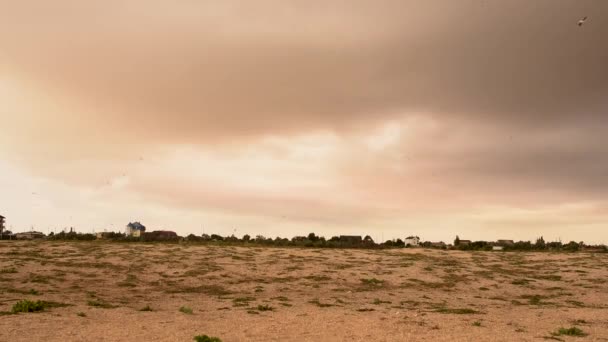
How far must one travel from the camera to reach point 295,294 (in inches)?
1126

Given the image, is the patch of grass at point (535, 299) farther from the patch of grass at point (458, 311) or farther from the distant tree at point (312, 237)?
the distant tree at point (312, 237)

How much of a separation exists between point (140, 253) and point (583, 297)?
33.4 meters

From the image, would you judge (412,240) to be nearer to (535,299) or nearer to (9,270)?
(535,299)

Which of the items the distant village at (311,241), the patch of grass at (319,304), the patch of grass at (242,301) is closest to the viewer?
the patch of grass at (242,301)

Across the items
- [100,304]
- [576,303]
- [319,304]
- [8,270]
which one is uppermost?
[8,270]

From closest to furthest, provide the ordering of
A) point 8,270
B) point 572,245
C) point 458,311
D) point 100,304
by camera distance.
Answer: point 100,304, point 458,311, point 8,270, point 572,245

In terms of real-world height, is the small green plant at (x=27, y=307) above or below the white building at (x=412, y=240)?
below

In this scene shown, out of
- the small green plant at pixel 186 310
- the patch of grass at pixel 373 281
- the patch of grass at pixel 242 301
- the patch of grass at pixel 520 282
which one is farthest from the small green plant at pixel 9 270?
the patch of grass at pixel 520 282

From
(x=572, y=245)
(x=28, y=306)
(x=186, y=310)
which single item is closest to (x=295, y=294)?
(x=186, y=310)

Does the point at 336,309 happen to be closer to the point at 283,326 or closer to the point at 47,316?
the point at 283,326

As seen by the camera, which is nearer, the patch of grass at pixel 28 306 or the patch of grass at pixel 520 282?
the patch of grass at pixel 28 306

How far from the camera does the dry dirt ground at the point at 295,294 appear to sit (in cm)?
1692

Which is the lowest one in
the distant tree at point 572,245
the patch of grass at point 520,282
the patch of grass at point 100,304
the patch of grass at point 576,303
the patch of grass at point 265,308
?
the patch of grass at point 100,304

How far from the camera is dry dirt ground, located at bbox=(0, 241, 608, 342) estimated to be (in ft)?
55.5
